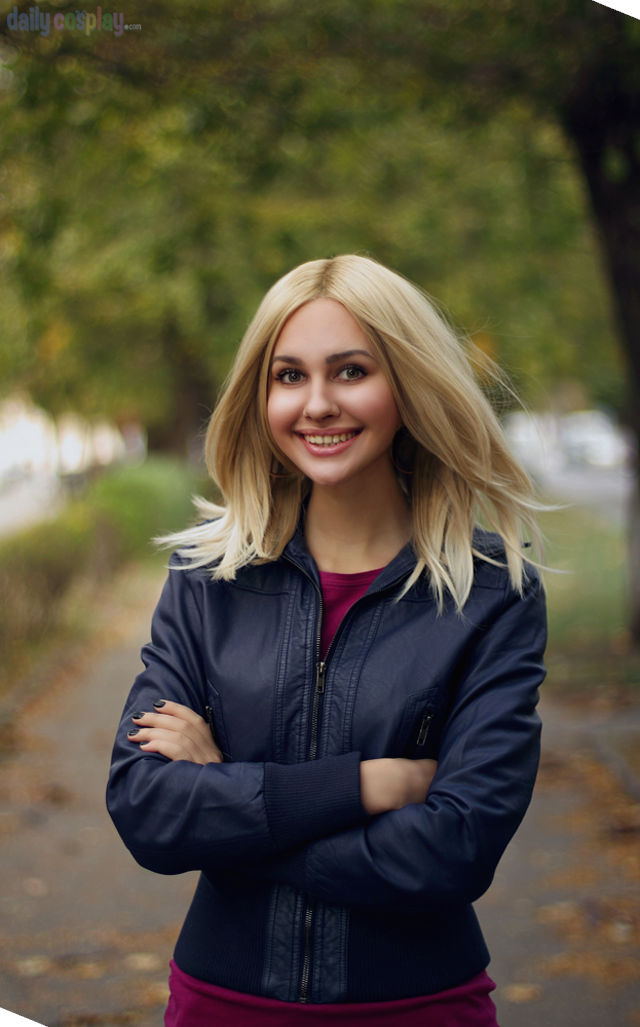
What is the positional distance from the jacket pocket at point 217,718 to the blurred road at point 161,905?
2.30m

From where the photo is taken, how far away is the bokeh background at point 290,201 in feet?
22.0

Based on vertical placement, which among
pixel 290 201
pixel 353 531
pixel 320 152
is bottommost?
pixel 353 531

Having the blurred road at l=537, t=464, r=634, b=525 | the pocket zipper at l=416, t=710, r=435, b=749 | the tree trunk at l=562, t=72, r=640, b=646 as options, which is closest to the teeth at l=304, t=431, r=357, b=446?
the pocket zipper at l=416, t=710, r=435, b=749

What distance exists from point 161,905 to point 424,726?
11.1ft

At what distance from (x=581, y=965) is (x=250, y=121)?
547 centimetres

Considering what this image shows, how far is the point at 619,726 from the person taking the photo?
Answer: 7367 millimetres

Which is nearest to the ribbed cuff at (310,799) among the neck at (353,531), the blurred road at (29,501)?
the neck at (353,531)

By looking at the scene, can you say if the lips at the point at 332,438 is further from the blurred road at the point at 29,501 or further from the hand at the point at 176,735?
the blurred road at the point at 29,501

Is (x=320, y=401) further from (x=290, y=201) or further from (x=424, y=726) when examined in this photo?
(x=290, y=201)

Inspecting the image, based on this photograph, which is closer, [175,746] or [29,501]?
[175,746]

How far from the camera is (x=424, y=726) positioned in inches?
79.8

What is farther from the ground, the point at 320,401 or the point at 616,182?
the point at 616,182

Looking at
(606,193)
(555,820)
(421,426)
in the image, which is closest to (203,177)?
(606,193)

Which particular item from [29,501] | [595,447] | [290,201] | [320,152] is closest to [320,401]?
[320,152]
